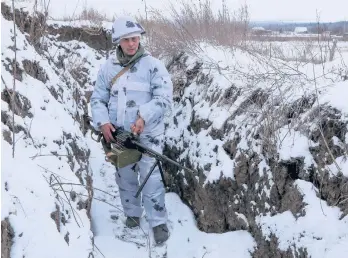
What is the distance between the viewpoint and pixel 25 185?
8.09ft

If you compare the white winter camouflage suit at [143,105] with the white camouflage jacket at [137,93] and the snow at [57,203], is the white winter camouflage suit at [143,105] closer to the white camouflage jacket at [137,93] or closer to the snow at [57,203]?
the white camouflage jacket at [137,93]

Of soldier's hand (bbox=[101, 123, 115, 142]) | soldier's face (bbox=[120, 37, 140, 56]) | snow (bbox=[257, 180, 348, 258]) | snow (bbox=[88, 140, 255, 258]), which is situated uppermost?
soldier's face (bbox=[120, 37, 140, 56])

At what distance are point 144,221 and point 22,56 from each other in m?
1.82

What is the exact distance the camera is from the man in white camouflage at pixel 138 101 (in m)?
3.44

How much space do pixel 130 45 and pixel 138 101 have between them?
0.43 m

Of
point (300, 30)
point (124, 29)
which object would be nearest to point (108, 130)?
point (124, 29)

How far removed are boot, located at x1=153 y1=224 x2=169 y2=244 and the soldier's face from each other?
1.39 m

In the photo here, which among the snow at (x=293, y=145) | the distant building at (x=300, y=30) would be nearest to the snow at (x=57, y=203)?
the snow at (x=293, y=145)

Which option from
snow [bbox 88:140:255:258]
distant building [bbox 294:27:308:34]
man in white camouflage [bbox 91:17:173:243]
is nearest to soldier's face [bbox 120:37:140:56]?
man in white camouflage [bbox 91:17:173:243]

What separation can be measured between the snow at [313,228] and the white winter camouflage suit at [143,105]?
3.14 ft

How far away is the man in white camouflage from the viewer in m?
3.44

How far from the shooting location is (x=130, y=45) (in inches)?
136

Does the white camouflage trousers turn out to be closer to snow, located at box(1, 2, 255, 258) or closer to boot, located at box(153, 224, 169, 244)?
boot, located at box(153, 224, 169, 244)

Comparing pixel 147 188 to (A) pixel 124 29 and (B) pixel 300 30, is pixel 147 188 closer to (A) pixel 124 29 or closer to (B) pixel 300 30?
(A) pixel 124 29
